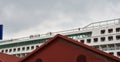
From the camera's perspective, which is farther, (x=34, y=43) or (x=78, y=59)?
(x=34, y=43)

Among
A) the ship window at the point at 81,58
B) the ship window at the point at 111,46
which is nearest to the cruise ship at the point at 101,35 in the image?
the ship window at the point at 111,46

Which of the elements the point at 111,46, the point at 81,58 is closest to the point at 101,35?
the point at 111,46

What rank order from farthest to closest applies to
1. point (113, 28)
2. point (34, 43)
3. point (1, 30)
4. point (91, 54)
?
1. point (34, 43)
2. point (113, 28)
3. point (91, 54)
4. point (1, 30)

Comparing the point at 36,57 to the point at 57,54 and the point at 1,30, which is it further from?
the point at 1,30

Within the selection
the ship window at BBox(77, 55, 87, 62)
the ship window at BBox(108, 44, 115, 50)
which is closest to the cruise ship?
the ship window at BBox(108, 44, 115, 50)

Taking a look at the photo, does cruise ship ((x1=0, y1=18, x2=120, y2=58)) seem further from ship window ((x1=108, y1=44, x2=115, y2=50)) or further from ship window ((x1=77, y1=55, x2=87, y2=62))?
ship window ((x1=77, y1=55, x2=87, y2=62))

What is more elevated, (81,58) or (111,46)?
(81,58)

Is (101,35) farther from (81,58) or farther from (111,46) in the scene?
(81,58)

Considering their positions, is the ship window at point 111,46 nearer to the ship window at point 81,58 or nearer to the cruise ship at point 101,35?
the cruise ship at point 101,35

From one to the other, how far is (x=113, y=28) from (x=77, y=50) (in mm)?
55429

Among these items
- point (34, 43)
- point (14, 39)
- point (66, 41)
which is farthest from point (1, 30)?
point (14, 39)

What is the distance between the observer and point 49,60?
1558 inches

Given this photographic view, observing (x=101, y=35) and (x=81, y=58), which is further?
(x=101, y=35)

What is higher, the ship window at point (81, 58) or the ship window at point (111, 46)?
the ship window at point (81, 58)
